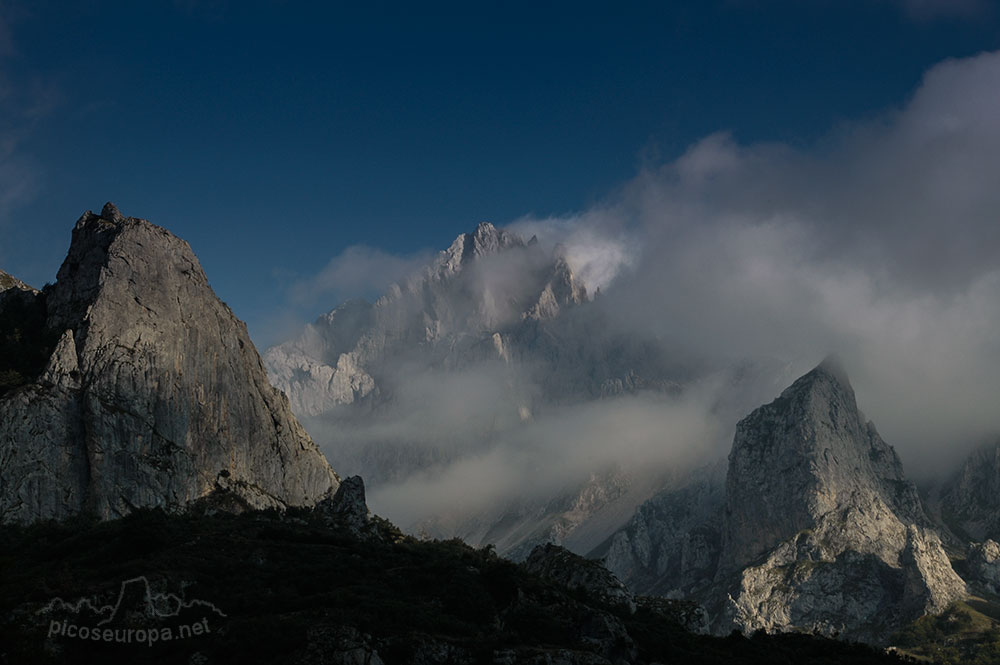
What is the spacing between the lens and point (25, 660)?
57531 millimetres

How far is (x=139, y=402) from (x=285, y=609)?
89.1 m

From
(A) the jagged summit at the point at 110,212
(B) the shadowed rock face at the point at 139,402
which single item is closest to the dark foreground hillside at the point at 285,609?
(B) the shadowed rock face at the point at 139,402

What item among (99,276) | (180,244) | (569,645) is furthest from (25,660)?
(180,244)

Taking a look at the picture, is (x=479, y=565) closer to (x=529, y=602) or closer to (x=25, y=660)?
(x=529, y=602)

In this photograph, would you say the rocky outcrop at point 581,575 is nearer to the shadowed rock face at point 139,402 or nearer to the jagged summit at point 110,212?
the shadowed rock face at point 139,402

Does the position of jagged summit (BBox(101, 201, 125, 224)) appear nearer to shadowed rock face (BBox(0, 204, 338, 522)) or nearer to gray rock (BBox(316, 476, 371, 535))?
shadowed rock face (BBox(0, 204, 338, 522))

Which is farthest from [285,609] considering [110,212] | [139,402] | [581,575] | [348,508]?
[110,212]

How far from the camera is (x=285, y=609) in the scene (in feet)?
275

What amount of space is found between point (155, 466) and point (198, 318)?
41.8 metres

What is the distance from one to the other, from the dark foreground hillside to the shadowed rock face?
13.3 metres

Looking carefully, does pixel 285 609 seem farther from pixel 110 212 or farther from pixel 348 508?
pixel 110 212

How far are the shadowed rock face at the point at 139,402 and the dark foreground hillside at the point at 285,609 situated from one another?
13291 mm

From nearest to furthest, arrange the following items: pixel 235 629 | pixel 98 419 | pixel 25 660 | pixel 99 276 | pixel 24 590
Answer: pixel 25 660
pixel 235 629
pixel 24 590
pixel 98 419
pixel 99 276

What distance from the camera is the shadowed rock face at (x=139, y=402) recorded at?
140500 millimetres
